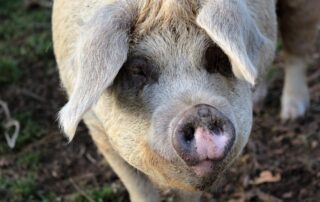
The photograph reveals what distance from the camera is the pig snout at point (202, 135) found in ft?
8.26

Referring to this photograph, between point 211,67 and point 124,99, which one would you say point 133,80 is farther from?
point 211,67

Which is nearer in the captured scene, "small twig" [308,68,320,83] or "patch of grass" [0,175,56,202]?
"patch of grass" [0,175,56,202]

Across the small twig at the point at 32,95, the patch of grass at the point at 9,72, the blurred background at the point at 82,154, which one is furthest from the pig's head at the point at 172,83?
the patch of grass at the point at 9,72

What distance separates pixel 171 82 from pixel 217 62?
8.3 inches

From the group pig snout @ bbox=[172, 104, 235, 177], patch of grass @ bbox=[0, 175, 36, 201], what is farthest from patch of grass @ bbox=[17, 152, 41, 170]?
pig snout @ bbox=[172, 104, 235, 177]

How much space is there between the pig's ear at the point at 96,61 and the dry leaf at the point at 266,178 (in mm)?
1680

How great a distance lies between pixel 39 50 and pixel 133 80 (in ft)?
9.90

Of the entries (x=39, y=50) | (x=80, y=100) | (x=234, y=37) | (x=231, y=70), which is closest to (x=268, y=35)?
(x=231, y=70)

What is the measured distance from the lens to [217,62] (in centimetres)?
285

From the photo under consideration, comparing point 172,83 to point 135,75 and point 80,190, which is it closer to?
point 135,75

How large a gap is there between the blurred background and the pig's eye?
35.1 inches

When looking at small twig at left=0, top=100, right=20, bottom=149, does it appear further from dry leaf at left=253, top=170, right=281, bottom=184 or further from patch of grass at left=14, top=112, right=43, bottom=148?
dry leaf at left=253, top=170, right=281, bottom=184

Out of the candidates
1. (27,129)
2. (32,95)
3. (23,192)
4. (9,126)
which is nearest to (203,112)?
(23,192)

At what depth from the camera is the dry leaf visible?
4.16 metres
